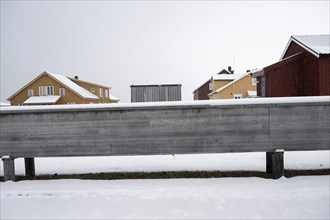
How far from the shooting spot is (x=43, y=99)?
116 ft

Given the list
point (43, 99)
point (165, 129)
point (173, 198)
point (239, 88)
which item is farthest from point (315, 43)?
point (43, 99)

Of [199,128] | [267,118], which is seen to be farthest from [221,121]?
[267,118]

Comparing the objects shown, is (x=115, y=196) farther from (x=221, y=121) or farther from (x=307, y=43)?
(x=307, y=43)

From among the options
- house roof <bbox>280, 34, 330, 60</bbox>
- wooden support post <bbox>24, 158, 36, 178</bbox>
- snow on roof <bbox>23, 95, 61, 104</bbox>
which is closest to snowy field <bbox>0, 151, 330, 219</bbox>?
wooden support post <bbox>24, 158, 36, 178</bbox>

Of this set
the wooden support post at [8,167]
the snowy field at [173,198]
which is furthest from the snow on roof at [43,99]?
the snowy field at [173,198]

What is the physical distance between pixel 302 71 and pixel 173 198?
13.2m

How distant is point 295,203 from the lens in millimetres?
6039

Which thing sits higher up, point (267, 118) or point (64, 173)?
point (267, 118)

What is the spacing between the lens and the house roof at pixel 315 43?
13816 mm

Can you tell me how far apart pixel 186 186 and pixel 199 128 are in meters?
1.88

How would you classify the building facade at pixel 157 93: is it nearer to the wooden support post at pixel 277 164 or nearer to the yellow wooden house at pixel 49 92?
the wooden support post at pixel 277 164

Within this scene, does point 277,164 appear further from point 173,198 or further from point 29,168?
point 29,168

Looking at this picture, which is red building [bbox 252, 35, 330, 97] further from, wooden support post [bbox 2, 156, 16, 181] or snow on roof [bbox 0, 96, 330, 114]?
wooden support post [bbox 2, 156, 16, 181]

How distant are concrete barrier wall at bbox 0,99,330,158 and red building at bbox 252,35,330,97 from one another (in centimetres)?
696
